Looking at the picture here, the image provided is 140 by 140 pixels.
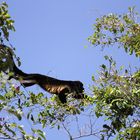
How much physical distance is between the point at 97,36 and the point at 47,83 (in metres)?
4.56

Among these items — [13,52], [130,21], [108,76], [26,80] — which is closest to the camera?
[13,52]

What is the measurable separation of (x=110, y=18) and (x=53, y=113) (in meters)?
3.19

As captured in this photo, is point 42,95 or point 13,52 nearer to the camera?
point 13,52

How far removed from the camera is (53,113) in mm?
7312

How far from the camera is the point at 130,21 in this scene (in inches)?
351

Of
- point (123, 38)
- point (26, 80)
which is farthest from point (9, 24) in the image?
point (123, 38)

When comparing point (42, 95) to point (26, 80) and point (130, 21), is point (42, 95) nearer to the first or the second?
point (26, 80)

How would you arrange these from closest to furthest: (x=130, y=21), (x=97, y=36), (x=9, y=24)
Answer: (x=9, y=24)
(x=130, y=21)
(x=97, y=36)

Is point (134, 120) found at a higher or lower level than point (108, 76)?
lower

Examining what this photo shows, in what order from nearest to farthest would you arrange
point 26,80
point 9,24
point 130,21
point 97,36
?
point 9,24
point 26,80
point 130,21
point 97,36

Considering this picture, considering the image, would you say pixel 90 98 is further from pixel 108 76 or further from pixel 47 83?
pixel 47 83

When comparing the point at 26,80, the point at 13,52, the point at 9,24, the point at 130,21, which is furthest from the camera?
the point at 130,21

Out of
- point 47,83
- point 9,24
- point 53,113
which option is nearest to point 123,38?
point 53,113

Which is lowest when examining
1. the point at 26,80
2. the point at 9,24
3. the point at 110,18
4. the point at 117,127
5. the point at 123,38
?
the point at 117,127
